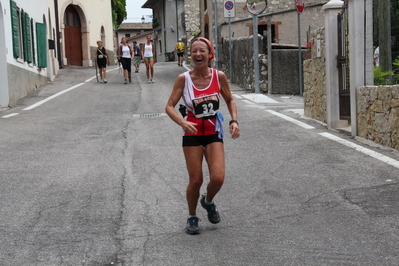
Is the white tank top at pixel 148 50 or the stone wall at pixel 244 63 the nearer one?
the stone wall at pixel 244 63

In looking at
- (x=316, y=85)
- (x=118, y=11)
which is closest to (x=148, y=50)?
(x=316, y=85)

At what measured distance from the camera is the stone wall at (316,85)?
35.2ft

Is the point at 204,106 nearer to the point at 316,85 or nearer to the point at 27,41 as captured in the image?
the point at 316,85

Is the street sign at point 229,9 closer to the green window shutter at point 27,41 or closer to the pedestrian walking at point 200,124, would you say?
the green window shutter at point 27,41

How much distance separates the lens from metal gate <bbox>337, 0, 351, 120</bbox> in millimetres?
9859

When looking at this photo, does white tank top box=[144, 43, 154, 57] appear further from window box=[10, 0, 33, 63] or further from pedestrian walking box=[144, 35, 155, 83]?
window box=[10, 0, 33, 63]

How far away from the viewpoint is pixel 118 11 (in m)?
52.2

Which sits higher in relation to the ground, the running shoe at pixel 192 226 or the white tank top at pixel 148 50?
the white tank top at pixel 148 50

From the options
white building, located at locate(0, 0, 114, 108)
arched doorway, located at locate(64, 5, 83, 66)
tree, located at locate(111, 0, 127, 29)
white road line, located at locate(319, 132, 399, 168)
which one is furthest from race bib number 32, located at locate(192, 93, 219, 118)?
tree, located at locate(111, 0, 127, 29)

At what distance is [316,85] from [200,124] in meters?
7.12

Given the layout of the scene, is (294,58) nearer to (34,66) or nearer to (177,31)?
(34,66)

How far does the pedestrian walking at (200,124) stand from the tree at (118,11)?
45.5 metres

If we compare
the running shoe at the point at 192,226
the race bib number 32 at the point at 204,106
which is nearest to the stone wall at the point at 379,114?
the race bib number 32 at the point at 204,106

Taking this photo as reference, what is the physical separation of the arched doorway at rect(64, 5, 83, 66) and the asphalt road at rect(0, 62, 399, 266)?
25.8m
